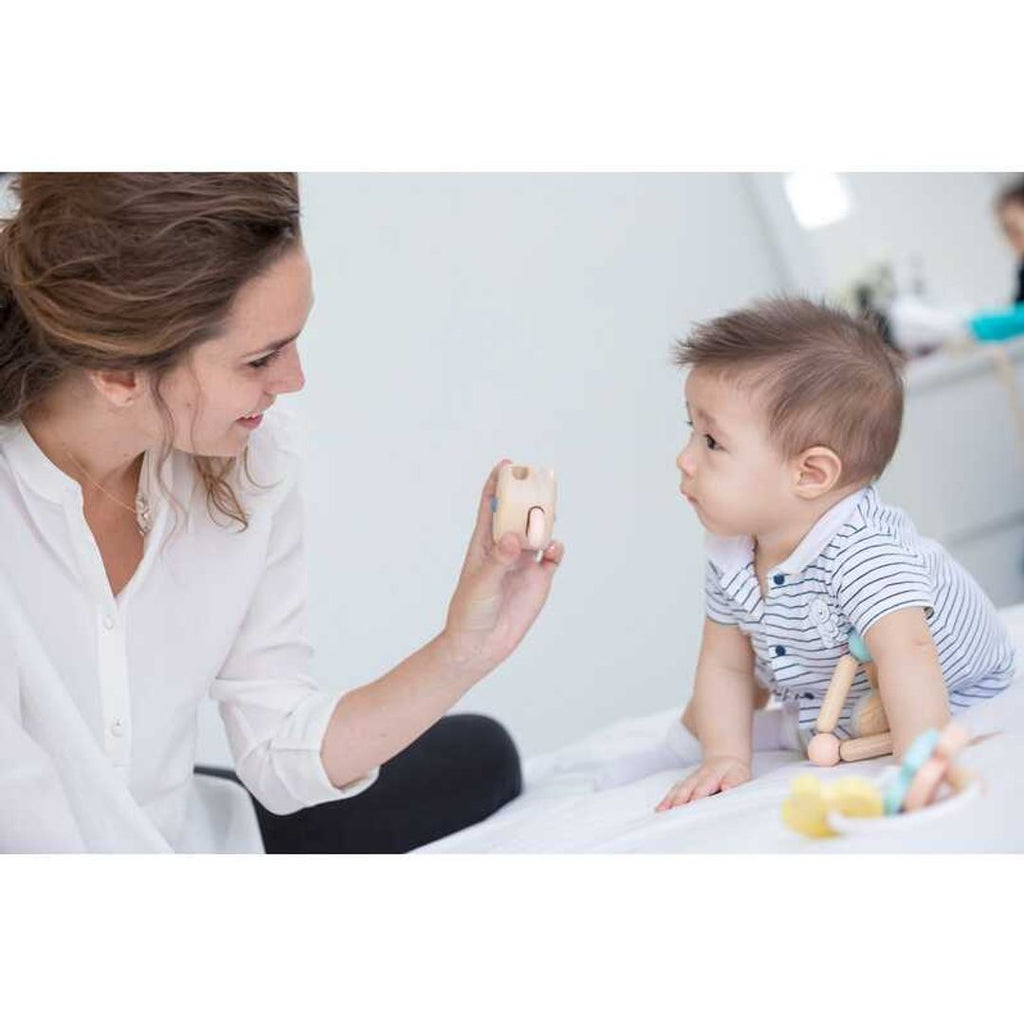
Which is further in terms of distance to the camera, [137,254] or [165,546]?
[165,546]

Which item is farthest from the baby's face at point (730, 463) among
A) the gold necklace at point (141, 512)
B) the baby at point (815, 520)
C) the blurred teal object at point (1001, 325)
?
the blurred teal object at point (1001, 325)

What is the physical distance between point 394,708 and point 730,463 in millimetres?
360

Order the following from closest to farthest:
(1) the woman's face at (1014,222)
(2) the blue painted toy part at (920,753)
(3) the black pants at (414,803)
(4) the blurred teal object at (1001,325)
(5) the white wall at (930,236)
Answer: (2) the blue painted toy part at (920,753), (3) the black pants at (414,803), (4) the blurred teal object at (1001,325), (1) the woman's face at (1014,222), (5) the white wall at (930,236)

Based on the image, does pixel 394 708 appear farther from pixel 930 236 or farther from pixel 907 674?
pixel 930 236

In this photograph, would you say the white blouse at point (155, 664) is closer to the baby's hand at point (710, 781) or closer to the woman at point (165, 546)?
the woman at point (165, 546)

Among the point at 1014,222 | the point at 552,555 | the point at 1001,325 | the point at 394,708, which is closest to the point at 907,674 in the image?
the point at 552,555

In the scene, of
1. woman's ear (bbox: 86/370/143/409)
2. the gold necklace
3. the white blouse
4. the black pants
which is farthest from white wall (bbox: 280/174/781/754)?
woman's ear (bbox: 86/370/143/409)

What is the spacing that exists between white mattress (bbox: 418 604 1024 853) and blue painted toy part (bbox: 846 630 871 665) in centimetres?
8

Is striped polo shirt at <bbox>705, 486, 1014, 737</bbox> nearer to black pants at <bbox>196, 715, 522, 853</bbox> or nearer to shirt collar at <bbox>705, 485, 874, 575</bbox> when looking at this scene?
shirt collar at <bbox>705, 485, 874, 575</bbox>

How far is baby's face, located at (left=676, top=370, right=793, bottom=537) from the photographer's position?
3.37ft

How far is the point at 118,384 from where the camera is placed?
100 cm

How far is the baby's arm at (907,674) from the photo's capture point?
3.20ft
